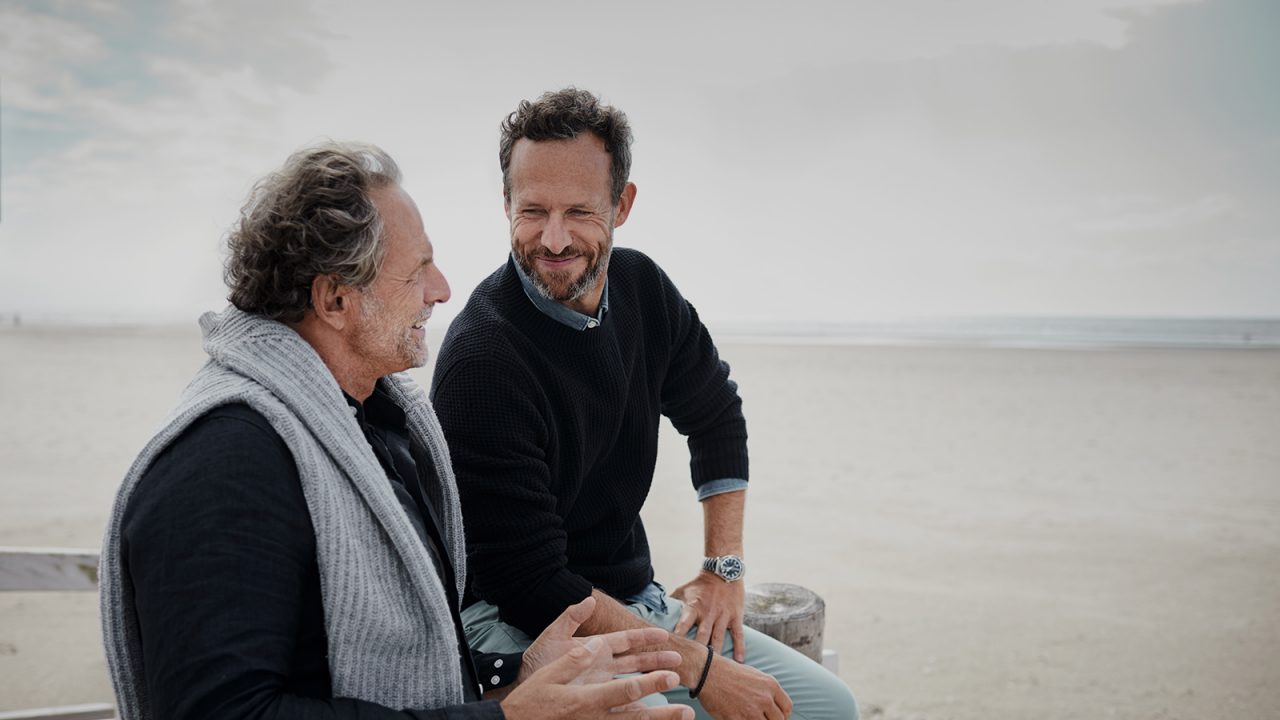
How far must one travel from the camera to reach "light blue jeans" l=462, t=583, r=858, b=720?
212 cm

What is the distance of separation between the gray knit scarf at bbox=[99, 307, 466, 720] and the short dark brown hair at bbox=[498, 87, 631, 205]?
961 mm

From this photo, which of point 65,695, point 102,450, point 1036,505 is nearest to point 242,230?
point 65,695

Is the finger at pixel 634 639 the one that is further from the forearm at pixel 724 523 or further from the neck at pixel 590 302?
the neck at pixel 590 302

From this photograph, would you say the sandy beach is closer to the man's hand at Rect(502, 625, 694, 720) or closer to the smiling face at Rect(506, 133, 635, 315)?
the man's hand at Rect(502, 625, 694, 720)

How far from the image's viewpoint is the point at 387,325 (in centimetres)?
159

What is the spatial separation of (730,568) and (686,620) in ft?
0.71

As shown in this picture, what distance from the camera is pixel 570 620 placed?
1.82 metres

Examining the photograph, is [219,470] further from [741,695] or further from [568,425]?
[741,695]

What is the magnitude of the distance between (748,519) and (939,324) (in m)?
33.0

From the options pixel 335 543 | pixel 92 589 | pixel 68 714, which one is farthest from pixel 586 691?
pixel 68 714

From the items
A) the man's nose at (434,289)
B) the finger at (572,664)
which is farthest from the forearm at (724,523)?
the man's nose at (434,289)

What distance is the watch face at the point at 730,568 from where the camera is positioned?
2449mm

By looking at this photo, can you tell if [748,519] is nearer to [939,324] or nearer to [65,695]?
[65,695]

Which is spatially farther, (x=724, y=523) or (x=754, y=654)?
(x=724, y=523)
